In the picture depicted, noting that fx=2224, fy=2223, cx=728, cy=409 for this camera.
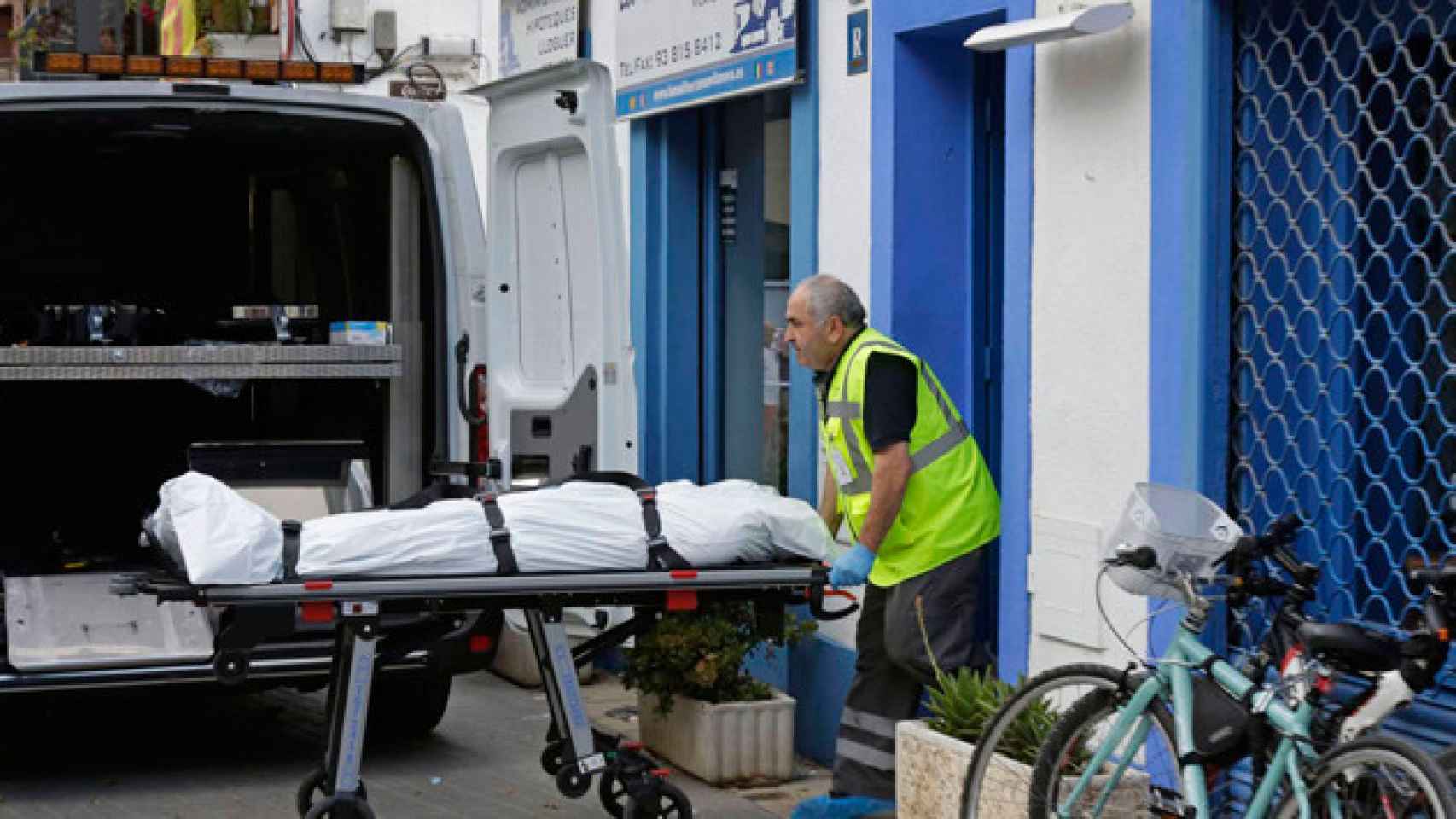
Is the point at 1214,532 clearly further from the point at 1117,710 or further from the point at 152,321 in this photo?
the point at 152,321

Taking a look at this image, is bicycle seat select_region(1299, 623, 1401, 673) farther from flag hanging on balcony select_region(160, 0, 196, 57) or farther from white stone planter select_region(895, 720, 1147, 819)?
flag hanging on balcony select_region(160, 0, 196, 57)

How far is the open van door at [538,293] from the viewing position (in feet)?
24.5

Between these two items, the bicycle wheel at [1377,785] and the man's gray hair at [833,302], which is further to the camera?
the man's gray hair at [833,302]

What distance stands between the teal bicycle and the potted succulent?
5.86 feet

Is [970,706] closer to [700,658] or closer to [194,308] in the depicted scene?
[700,658]

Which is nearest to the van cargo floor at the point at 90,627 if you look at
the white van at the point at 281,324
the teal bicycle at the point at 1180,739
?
the white van at the point at 281,324

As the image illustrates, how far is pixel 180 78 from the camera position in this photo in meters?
7.22

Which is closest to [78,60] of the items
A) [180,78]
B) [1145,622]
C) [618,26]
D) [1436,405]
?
[180,78]

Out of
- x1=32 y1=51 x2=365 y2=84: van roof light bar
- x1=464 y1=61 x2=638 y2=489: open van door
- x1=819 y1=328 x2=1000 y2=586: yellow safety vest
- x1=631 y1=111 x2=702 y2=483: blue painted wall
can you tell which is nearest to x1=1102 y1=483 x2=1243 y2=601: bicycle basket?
x1=819 y1=328 x2=1000 y2=586: yellow safety vest

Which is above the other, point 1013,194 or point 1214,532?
point 1013,194

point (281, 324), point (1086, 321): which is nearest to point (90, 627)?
point (281, 324)

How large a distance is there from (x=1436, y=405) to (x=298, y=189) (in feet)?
16.2

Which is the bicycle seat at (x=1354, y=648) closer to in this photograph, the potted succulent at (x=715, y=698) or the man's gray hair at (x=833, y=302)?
the man's gray hair at (x=833, y=302)

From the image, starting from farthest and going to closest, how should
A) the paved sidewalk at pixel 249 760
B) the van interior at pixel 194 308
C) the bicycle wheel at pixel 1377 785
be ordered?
1. the van interior at pixel 194 308
2. the paved sidewalk at pixel 249 760
3. the bicycle wheel at pixel 1377 785
